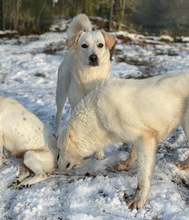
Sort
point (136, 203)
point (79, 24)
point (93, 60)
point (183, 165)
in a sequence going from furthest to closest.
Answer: point (79, 24) → point (93, 60) → point (183, 165) → point (136, 203)

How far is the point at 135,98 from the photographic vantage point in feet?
9.24

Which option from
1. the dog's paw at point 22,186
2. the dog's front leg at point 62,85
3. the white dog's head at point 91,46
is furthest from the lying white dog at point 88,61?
the dog's paw at point 22,186

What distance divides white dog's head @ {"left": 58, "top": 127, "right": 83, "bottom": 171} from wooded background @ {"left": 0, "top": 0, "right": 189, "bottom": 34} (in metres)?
11.5

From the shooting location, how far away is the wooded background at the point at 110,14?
13516mm

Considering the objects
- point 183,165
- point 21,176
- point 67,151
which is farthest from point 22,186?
point 183,165

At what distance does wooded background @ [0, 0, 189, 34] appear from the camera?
532 inches

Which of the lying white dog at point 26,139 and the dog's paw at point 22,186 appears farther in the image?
the lying white dog at point 26,139

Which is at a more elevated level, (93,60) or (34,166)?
(93,60)

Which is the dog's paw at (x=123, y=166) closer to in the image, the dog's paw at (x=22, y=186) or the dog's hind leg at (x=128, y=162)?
the dog's hind leg at (x=128, y=162)

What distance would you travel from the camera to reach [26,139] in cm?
346

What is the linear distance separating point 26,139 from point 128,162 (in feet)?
4.44

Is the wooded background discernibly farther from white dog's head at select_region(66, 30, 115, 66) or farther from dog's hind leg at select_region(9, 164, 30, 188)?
dog's hind leg at select_region(9, 164, 30, 188)

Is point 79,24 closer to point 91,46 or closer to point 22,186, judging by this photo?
point 91,46

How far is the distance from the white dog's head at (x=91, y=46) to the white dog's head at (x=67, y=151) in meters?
1.11
